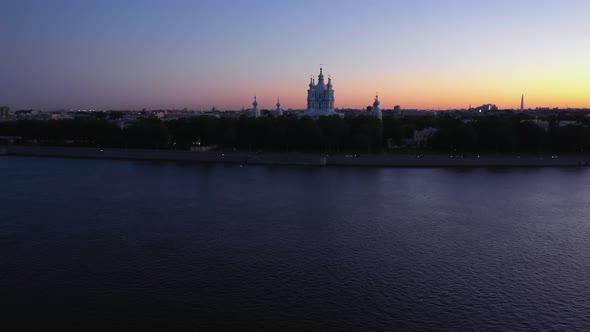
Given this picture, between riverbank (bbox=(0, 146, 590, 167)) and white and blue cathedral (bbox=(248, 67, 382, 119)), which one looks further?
white and blue cathedral (bbox=(248, 67, 382, 119))

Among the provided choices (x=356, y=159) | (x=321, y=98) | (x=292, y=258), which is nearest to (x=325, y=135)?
(x=356, y=159)

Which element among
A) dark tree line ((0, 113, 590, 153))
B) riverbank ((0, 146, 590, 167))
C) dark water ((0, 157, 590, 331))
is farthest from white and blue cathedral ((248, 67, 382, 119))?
dark water ((0, 157, 590, 331))

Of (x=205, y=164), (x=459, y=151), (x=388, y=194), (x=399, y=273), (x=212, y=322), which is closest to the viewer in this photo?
(x=212, y=322)

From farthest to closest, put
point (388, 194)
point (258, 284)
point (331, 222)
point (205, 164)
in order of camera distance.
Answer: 1. point (205, 164)
2. point (388, 194)
3. point (331, 222)
4. point (258, 284)

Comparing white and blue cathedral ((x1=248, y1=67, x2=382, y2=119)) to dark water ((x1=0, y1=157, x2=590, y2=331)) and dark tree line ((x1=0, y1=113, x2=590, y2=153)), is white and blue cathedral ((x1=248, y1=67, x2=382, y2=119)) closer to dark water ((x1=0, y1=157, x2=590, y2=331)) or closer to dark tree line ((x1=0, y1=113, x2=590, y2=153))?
dark tree line ((x1=0, y1=113, x2=590, y2=153))

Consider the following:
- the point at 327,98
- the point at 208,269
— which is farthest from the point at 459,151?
the point at 208,269

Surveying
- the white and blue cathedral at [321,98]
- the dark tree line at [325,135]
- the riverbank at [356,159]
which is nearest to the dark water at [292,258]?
the riverbank at [356,159]

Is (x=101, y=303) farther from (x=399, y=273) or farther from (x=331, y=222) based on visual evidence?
(x=331, y=222)
